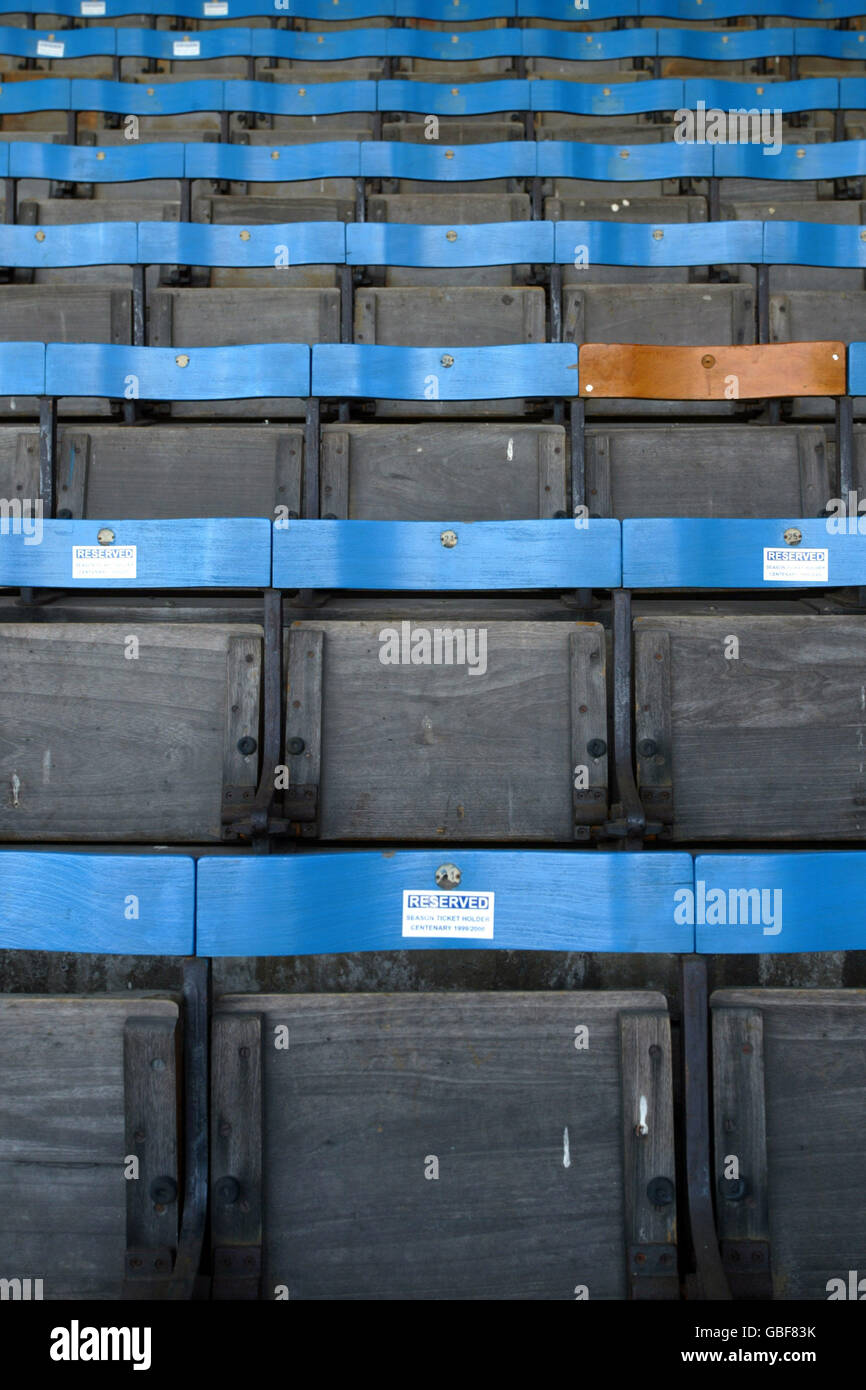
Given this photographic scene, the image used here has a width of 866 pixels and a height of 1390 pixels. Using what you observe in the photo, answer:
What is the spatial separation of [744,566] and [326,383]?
56cm

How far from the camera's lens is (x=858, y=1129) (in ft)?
2.46

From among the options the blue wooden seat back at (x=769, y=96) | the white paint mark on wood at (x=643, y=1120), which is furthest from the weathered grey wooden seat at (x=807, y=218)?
the white paint mark on wood at (x=643, y=1120)

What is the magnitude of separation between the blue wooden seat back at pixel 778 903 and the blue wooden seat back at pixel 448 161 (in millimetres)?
1774

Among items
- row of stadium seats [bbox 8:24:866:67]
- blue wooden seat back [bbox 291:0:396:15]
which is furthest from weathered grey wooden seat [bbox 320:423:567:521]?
blue wooden seat back [bbox 291:0:396:15]

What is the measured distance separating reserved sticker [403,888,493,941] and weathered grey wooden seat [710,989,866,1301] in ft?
0.58

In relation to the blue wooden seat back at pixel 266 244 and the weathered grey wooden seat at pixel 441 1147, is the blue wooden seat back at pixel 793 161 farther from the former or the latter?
the weathered grey wooden seat at pixel 441 1147

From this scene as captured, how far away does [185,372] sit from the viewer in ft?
4.22

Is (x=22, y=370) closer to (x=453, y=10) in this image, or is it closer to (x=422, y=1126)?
(x=422, y=1126)

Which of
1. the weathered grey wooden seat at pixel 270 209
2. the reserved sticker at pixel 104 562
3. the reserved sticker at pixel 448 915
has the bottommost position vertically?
the reserved sticker at pixel 448 915

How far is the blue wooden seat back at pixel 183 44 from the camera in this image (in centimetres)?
→ 272

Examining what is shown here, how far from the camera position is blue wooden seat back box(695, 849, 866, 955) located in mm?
713

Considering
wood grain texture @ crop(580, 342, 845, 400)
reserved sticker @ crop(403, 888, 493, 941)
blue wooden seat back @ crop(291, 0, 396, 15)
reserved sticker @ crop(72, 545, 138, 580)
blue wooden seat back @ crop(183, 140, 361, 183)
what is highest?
blue wooden seat back @ crop(291, 0, 396, 15)

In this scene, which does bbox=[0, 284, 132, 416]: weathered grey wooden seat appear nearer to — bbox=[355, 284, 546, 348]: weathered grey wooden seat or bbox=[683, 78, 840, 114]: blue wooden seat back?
bbox=[355, 284, 546, 348]: weathered grey wooden seat

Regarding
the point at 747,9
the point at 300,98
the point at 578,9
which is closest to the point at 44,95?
the point at 300,98
